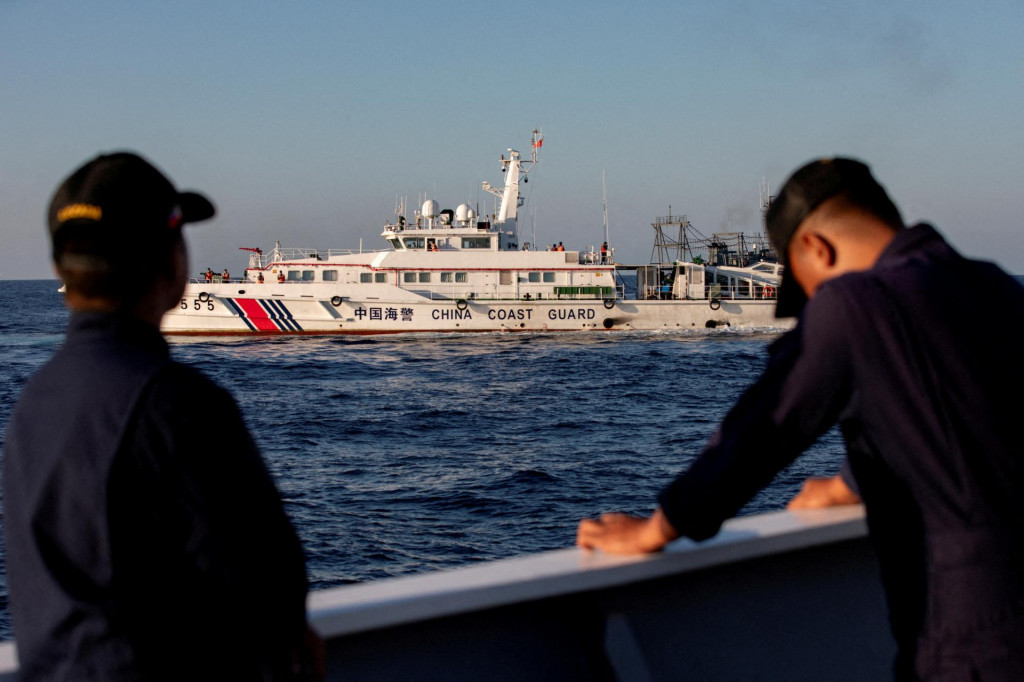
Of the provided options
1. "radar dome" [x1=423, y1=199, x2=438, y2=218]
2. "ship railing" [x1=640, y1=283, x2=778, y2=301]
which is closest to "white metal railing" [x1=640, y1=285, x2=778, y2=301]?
"ship railing" [x1=640, y1=283, x2=778, y2=301]

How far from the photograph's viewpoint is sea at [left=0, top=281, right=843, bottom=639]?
9.37m

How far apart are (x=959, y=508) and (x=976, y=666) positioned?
0.77 ft

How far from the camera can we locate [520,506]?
10320mm

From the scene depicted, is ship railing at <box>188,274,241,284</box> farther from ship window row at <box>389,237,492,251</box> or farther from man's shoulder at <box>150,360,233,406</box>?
man's shoulder at <box>150,360,233,406</box>

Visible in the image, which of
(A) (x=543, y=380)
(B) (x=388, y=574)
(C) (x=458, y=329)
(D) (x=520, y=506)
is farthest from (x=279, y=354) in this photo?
(B) (x=388, y=574)

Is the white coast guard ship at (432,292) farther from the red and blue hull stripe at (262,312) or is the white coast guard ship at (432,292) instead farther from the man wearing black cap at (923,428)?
the man wearing black cap at (923,428)

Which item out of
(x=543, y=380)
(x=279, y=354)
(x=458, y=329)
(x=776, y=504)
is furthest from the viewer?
(x=458, y=329)

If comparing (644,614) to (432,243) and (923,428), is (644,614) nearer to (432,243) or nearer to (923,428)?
(923,428)

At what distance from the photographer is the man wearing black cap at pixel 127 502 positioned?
46.1 inches

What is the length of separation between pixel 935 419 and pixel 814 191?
1.42 ft

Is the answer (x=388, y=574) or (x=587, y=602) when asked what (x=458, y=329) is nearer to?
(x=388, y=574)

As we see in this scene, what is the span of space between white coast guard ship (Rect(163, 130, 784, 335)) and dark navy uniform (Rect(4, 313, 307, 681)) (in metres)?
30.3

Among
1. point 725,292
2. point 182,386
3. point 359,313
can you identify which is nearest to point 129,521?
point 182,386

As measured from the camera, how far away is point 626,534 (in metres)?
1.84
